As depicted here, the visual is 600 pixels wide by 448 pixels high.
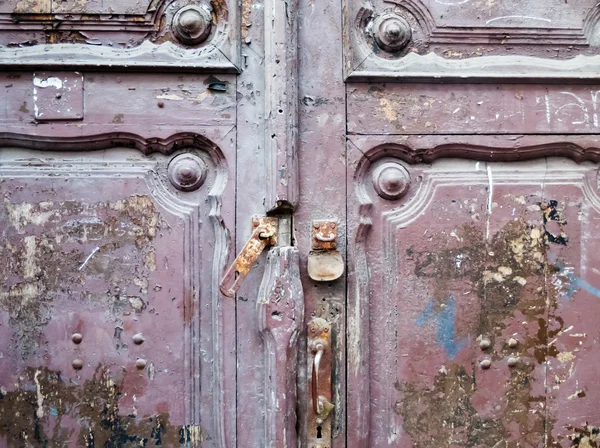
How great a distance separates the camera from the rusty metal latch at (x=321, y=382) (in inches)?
49.1

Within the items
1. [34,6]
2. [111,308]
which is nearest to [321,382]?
[111,308]

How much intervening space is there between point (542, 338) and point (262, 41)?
0.92 m

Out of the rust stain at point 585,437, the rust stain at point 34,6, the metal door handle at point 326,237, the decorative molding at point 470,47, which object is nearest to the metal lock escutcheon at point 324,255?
the metal door handle at point 326,237

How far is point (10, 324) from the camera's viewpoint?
1263 millimetres

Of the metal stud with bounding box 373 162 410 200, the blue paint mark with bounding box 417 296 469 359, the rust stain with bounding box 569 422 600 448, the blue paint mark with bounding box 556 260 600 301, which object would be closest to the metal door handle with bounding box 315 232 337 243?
the metal stud with bounding box 373 162 410 200

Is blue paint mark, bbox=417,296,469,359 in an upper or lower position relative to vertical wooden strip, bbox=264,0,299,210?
lower

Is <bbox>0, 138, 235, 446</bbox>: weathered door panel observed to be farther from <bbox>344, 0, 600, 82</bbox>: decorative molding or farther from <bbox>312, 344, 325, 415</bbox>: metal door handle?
<bbox>344, 0, 600, 82</bbox>: decorative molding

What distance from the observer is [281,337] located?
1.23 metres

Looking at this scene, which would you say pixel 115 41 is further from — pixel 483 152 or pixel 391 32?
pixel 483 152

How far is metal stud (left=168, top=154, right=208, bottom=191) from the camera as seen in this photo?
50.1 inches

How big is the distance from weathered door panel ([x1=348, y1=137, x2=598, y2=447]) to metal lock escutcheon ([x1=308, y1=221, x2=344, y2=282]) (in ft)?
0.16

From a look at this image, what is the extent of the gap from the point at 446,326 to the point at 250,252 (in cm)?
47

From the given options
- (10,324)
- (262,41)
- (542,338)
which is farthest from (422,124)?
(10,324)

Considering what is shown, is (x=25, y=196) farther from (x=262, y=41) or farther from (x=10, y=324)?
(x=262, y=41)
